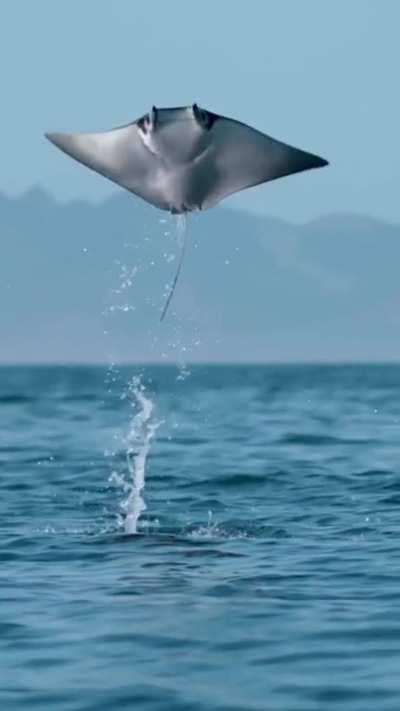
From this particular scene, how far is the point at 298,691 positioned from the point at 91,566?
16.0 feet

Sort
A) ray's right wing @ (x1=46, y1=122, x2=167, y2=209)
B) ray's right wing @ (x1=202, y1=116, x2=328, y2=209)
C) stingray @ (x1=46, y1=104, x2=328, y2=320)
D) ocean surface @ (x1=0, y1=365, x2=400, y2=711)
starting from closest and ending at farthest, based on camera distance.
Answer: ocean surface @ (x1=0, y1=365, x2=400, y2=711) → stingray @ (x1=46, y1=104, x2=328, y2=320) → ray's right wing @ (x1=202, y1=116, x2=328, y2=209) → ray's right wing @ (x1=46, y1=122, x2=167, y2=209)

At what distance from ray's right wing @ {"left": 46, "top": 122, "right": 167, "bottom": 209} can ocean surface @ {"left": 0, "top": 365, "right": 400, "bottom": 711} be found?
2.62m

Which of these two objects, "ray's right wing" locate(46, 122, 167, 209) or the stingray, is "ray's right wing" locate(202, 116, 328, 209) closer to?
the stingray

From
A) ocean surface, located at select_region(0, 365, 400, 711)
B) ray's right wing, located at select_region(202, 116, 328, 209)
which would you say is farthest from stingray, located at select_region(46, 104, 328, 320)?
ocean surface, located at select_region(0, 365, 400, 711)

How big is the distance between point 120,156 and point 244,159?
1.16 meters

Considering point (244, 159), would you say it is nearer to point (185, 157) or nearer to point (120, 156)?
point (185, 157)

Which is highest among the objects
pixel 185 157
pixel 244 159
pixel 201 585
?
pixel 244 159

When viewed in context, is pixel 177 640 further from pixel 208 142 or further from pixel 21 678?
pixel 208 142

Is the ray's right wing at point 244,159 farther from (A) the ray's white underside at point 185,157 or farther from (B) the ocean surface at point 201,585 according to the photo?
(B) the ocean surface at point 201,585

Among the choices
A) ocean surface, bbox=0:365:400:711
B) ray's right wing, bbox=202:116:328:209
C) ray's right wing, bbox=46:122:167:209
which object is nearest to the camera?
ocean surface, bbox=0:365:400:711

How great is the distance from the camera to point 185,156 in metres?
15.9

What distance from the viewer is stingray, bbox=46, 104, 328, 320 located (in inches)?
616

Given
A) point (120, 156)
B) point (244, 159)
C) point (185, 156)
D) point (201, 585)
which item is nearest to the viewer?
point (201, 585)

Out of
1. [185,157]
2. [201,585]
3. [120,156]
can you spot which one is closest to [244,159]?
[185,157]
